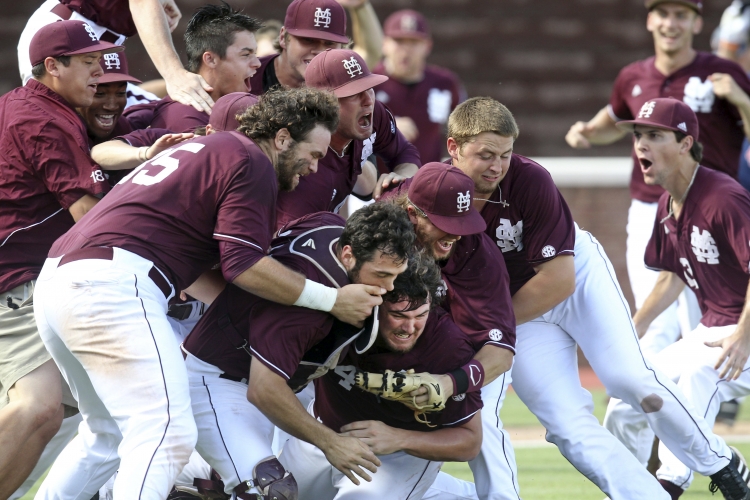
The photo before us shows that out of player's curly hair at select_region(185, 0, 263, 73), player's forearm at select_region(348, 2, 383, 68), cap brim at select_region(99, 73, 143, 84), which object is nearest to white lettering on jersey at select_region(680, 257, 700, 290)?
player's curly hair at select_region(185, 0, 263, 73)

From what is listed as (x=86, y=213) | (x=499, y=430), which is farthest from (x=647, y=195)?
(x=86, y=213)

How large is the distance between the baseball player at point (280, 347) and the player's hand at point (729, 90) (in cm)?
396

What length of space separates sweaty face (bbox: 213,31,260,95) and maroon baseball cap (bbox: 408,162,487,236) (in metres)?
1.25

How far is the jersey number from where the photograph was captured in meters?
4.07

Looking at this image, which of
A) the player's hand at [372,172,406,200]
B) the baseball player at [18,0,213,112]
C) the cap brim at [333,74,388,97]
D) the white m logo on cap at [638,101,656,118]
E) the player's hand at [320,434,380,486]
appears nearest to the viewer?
the player's hand at [320,434,380,486]

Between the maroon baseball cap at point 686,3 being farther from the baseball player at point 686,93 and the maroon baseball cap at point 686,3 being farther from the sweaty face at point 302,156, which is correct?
the sweaty face at point 302,156

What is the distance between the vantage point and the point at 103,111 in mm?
5141

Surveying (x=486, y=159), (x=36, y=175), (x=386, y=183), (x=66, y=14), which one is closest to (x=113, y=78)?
(x=36, y=175)

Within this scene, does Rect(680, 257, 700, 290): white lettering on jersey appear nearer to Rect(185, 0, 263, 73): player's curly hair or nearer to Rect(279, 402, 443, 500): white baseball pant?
Rect(279, 402, 443, 500): white baseball pant

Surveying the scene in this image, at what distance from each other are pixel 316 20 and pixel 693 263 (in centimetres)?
259

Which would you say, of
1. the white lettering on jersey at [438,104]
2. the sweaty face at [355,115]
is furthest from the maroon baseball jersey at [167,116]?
the white lettering on jersey at [438,104]

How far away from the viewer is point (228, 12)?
18.0 ft

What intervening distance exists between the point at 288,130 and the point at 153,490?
153cm

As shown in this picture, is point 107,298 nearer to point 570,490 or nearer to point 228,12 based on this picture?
point 228,12
